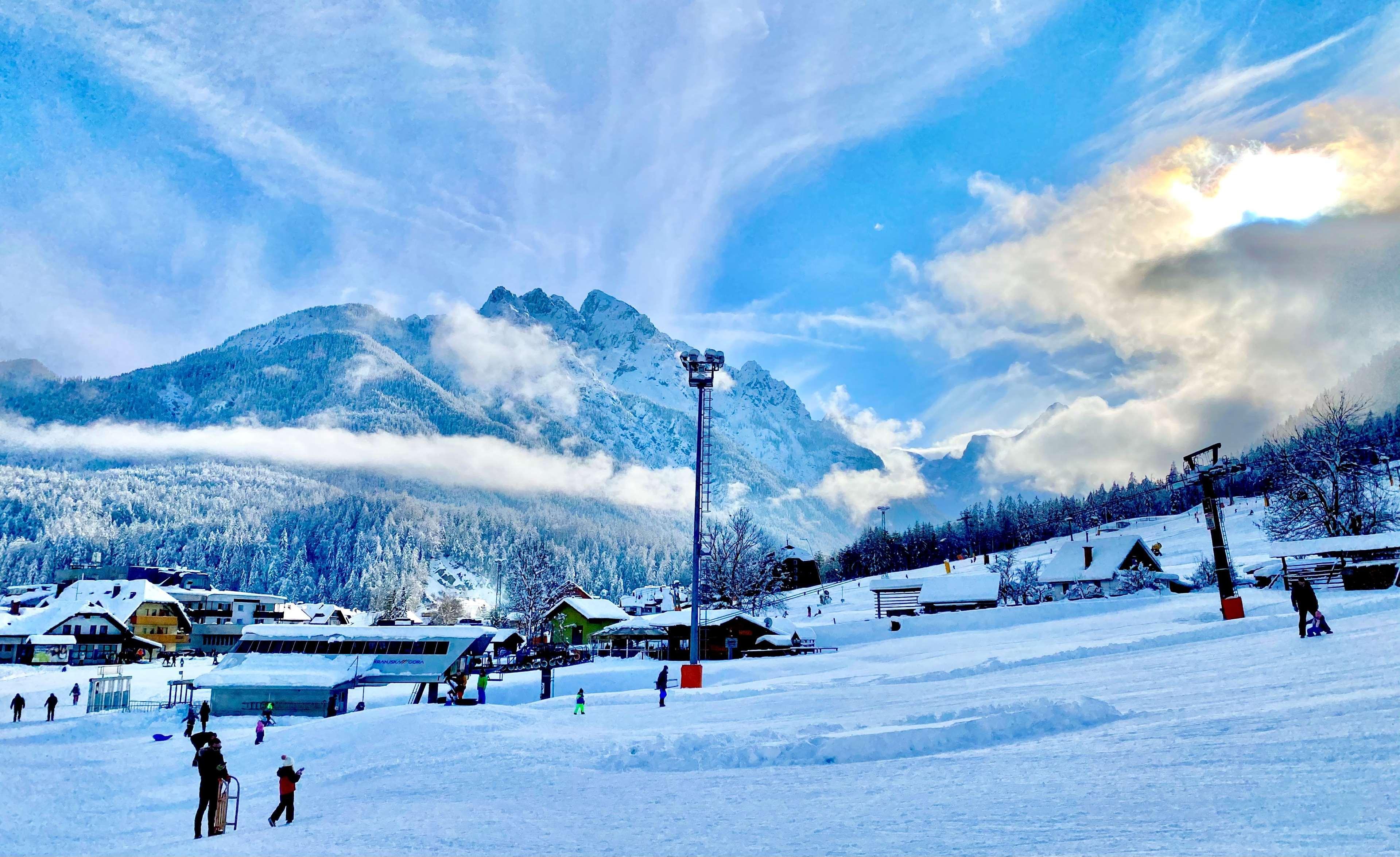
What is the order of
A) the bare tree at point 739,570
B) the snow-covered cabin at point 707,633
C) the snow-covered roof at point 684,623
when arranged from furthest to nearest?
the bare tree at point 739,570
the snow-covered cabin at point 707,633
the snow-covered roof at point 684,623

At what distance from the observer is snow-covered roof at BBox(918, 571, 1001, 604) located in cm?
6144

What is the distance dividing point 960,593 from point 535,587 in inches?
1625

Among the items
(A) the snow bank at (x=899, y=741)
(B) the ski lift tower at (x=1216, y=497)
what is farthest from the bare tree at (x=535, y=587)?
(A) the snow bank at (x=899, y=741)

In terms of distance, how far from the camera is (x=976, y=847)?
23.9ft

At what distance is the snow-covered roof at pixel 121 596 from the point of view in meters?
95.2

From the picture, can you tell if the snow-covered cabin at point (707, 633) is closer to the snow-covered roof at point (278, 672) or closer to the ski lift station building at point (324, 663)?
the ski lift station building at point (324, 663)

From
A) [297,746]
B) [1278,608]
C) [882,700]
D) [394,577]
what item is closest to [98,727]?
[297,746]

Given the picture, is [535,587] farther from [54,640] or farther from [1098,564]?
[1098,564]

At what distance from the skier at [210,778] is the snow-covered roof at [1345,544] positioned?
4227cm

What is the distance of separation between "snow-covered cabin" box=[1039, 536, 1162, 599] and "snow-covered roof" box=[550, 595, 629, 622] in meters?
36.1

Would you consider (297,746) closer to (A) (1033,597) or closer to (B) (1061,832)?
(B) (1061,832)

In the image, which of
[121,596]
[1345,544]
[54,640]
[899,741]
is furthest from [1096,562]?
[121,596]

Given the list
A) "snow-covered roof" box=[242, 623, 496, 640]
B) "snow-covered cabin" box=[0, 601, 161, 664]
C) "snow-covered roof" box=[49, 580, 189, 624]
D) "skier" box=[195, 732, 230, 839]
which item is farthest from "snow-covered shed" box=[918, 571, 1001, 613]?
"snow-covered roof" box=[49, 580, 189, 624]

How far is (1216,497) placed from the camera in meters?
32.9
